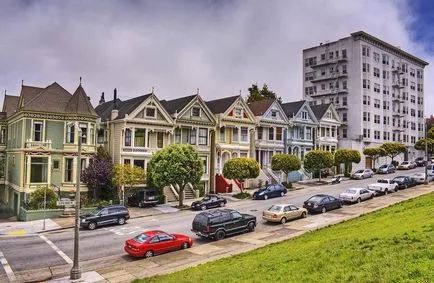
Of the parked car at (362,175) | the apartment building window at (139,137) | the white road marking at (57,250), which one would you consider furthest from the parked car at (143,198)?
the parked car at (362,175)

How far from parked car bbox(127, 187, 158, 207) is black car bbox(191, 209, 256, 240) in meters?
14.3

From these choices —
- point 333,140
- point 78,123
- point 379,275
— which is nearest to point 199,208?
point 78,123

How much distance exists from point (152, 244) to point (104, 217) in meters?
10.2

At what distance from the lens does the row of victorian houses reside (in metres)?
41.5

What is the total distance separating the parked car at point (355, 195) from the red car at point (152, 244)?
2003 cm

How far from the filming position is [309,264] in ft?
47.5

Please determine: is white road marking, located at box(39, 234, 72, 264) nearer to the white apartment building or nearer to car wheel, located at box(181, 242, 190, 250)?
car wheel, located at box(181, 242, 190, 250)

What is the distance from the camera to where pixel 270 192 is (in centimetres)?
4462

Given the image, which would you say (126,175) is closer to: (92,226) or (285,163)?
(92,226)

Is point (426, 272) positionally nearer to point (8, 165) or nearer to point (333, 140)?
point (8, 165)

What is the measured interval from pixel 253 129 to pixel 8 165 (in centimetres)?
3149

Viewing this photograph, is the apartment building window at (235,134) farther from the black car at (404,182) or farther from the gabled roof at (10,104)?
the gabled roof at (10,104)

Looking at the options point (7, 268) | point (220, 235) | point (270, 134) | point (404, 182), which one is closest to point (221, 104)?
point (270, 134)

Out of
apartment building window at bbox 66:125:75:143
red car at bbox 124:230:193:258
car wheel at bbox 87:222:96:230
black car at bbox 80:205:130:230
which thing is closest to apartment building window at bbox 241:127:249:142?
apartment building window at bbox 66:125:75:143
